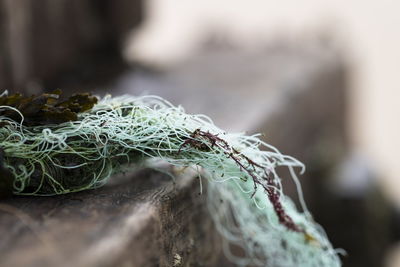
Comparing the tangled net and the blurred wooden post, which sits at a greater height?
the tangled net

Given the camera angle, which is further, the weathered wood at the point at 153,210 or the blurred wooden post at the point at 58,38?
the blurred wooden post at the point at 58,38

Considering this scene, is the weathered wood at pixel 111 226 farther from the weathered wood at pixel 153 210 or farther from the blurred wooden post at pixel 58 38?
the blurred wooden post at pixel 58 38

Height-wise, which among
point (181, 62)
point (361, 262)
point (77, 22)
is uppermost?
point (77, 22)

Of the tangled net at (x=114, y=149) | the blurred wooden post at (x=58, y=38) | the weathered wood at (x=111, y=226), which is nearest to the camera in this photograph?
the weathered wood at (x=111, y=226)

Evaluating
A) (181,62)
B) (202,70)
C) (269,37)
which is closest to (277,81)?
(202,70)

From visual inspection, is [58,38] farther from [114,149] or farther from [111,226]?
[111,226]

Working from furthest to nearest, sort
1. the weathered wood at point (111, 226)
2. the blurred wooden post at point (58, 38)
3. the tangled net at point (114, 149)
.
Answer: the blurred wooden post at point (58, 38), the tangled net at point (114, 149), the weathered wood at point (111, 226)

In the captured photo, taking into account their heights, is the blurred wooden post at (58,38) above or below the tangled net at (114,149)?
below

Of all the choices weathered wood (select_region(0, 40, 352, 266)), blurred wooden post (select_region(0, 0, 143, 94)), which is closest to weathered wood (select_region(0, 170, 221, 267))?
weathered wood (select_region(0, 40, 352, 266))

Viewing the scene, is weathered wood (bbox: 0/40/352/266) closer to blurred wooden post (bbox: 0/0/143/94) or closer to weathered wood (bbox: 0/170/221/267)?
weathered wood (bbox: 0/170/221/267)

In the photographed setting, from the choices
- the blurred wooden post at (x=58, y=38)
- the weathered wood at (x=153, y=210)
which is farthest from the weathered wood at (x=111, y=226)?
the blurred wooden post at (x=58, y=38)

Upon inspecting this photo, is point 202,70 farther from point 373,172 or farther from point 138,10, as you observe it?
point 373,172
